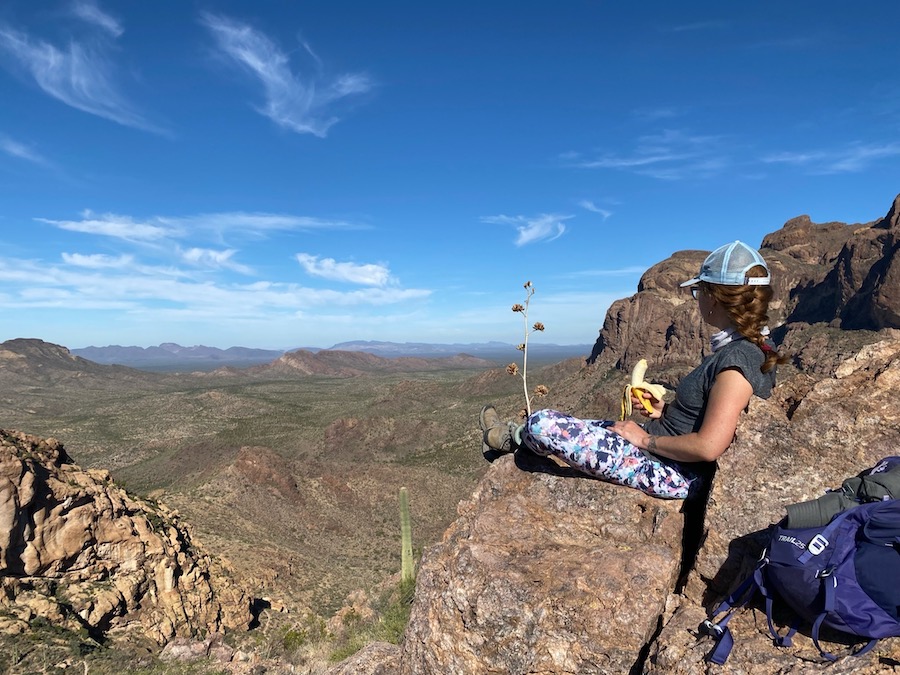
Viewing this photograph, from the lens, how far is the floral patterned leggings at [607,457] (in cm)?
453

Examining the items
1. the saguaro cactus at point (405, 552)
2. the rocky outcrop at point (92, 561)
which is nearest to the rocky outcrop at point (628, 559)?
the rocky outcrop at point (92, 561)

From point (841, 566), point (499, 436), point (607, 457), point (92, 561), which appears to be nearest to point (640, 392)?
point (607, 457)

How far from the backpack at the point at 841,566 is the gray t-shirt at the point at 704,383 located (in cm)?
104

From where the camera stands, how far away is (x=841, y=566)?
2.69 m

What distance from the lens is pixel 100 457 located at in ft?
211

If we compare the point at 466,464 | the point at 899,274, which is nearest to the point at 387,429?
the point at 466,464

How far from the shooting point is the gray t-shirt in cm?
384

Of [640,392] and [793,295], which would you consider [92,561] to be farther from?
[793,295]

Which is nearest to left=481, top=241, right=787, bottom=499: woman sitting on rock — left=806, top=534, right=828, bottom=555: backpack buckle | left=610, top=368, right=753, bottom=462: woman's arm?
left=610, top=368, right=753, bottom=462: woman's arm

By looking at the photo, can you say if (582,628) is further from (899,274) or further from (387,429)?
(899,274)

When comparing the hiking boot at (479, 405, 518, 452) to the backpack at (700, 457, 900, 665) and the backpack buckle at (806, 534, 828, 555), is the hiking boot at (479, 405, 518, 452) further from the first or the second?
the backpack buckle at (806, 534, 828, 555)

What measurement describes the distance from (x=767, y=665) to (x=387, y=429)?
221ft

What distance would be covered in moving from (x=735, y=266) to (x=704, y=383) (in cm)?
95

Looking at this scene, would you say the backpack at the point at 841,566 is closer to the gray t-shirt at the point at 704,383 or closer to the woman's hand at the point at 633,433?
the gray t-shirt at the point at 704,383
